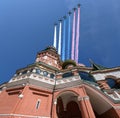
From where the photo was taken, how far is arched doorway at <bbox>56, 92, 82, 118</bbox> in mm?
17719

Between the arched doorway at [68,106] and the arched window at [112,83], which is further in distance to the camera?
the arched window at [112,83]

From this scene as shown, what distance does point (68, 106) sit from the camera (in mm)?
18844

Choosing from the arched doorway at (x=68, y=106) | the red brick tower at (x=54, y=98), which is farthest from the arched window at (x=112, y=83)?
the arched doorway at (x=68, y=106)

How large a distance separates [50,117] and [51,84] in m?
4.95

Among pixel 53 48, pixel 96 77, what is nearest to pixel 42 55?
pixel 53 48

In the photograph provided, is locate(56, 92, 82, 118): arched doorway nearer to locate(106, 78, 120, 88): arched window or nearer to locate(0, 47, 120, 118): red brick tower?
locate(0, 47, 120, 118): red brick tower

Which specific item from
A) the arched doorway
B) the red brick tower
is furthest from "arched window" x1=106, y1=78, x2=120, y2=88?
the arched doorway

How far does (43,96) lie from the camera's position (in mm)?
17047

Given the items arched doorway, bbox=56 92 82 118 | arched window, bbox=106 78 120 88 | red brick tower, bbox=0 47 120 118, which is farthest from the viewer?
arched window, bbox=106 78 120 88

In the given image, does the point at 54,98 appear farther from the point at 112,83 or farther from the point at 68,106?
the point at 112,83

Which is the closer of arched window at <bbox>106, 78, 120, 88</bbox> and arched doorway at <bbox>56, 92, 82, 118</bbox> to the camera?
arched doorway at <bbox>56, 92, 82, 118</bbox>

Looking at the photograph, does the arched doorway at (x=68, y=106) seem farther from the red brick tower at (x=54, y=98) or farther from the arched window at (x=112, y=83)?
the arched window at (x=112, y=83)

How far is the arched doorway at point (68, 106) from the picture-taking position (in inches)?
698

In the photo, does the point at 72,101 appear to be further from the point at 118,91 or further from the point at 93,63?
the point at 93,63
